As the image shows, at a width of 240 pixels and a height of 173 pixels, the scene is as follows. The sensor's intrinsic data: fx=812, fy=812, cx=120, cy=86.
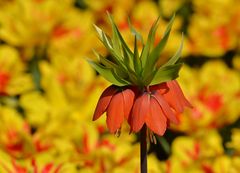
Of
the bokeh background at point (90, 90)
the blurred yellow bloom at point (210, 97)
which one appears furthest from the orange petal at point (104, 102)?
the blurred yellow bloom at point (210, 97)

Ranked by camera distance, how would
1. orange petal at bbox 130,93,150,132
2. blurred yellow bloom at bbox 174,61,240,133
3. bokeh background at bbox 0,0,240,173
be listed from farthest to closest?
blurred yellow bloom at bbox 174,61,240,133 → bokeh background at bbox 0,0,240,173 → orange petal at bbox 130,93,150,132

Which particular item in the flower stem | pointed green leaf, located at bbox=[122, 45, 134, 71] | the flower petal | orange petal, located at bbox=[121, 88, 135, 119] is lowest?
the flower stem

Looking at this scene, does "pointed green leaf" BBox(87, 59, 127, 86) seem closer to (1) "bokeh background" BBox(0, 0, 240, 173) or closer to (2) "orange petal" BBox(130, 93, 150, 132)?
(2) "orange petal" BBox(130, 93, 150, 132)

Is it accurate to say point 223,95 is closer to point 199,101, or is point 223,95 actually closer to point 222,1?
point 199,101

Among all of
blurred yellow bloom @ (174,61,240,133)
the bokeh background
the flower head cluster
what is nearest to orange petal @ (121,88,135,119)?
the flower head cluster

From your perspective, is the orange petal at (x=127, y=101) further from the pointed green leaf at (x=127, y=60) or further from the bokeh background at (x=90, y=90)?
the bokeh background at (x=90, y=90)

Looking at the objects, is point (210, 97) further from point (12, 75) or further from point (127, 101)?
point (127, 101)
